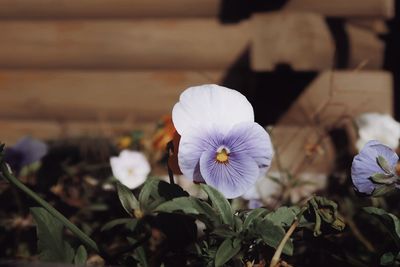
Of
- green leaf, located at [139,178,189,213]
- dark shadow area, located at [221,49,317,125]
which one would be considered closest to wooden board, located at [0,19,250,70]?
dark shadow area, located at [221,49,317,125]

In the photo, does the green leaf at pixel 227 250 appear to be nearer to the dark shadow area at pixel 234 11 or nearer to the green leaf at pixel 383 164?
the green leaf at pixel 383 164

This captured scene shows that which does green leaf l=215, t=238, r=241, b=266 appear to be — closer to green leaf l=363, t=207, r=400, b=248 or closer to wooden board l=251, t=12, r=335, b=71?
green leaf l=363, t=207, r=400, b=248

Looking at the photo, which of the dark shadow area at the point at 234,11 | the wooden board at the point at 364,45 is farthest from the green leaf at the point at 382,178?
the dark shadow area at the point at 234,11

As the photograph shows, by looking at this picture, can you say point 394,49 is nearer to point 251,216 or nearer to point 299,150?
point 299,150

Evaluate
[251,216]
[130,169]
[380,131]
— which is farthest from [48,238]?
[380,131]

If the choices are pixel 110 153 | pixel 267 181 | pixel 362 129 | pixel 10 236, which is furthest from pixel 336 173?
pixel 10 236
